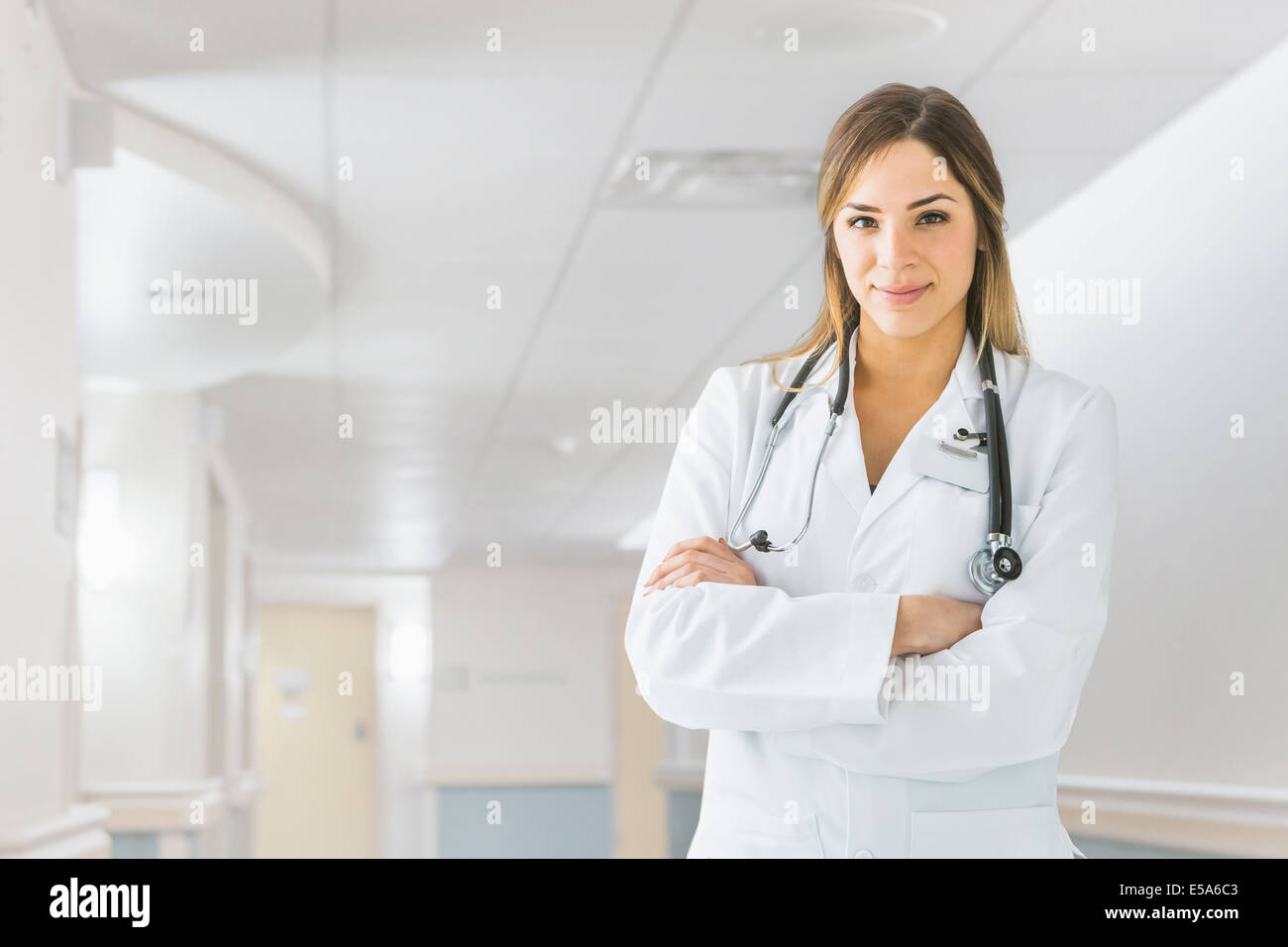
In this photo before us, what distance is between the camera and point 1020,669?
4.13 ft

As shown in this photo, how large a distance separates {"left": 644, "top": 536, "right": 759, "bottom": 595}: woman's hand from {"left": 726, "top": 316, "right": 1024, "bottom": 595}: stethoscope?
3 centimetres

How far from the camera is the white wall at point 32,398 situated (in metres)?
2.18

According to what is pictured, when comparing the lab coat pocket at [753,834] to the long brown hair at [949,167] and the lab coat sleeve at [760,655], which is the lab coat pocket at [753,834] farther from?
the long brown hair at [949,167]

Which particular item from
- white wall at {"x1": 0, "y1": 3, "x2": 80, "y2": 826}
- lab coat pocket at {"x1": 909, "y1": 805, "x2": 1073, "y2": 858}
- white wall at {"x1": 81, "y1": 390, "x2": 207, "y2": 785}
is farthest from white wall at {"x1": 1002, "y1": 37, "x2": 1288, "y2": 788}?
white wall at {"x1": 81, "y1": 390, "x2": 207, "y2": 785}

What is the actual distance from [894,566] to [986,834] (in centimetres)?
26

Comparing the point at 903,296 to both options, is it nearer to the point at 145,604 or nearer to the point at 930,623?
the point at 930,623

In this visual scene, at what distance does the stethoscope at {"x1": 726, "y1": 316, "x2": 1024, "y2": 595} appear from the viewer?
1283mm

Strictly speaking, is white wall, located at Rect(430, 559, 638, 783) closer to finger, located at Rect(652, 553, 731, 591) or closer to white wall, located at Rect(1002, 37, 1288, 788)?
white wall, located at Rect(1002, 37, 1288, 788)

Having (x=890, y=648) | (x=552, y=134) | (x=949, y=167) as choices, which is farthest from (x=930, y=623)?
(x=552, y=134)

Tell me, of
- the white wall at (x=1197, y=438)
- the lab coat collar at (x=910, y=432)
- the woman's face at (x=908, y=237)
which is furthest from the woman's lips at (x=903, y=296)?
the white wall at (x=1197, y=438)

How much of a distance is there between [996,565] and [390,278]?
2.96 meters

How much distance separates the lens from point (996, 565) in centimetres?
126
